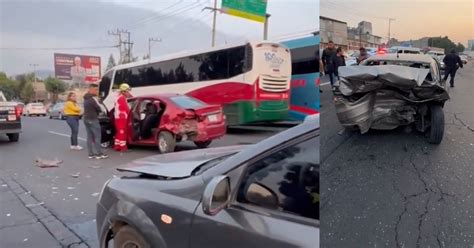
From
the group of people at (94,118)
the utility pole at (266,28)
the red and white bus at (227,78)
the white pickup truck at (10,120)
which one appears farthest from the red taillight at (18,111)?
the utility pole at (266,28)

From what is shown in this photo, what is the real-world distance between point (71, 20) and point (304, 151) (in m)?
2.06

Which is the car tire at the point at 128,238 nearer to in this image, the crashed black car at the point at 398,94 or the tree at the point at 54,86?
the crashed black car at the point at 398,94

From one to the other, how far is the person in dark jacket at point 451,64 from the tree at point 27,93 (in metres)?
2.78

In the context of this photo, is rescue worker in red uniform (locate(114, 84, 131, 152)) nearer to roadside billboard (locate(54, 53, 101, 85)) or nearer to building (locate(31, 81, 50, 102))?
roadside billboard (locate(54, 53, 101, 85))

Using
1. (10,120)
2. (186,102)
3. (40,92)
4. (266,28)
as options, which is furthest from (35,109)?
(266,28)

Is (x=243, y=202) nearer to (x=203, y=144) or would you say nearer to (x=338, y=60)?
(x=338, y=60)

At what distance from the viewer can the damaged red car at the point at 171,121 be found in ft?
8.42

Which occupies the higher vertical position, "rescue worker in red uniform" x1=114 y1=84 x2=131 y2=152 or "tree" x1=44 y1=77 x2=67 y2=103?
"tree" x1=44 y1=77 x2=67 y2=103

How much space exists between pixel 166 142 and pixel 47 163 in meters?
1.15

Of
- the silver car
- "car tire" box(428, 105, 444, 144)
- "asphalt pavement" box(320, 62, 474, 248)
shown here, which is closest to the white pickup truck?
the silver car

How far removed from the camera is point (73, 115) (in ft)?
10.5

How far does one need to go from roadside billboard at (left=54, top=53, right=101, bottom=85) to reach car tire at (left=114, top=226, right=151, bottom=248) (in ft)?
3.99

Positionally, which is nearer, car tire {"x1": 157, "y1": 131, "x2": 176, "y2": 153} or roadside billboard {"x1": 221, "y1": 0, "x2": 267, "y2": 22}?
roadside billboard {"x1": 221, "y1": 0, "x2": 267, "y2": 22}

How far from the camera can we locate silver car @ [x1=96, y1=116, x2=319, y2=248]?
1.17 metres
